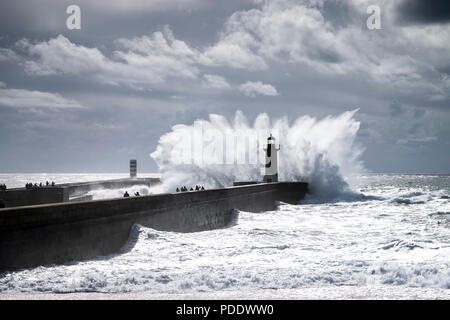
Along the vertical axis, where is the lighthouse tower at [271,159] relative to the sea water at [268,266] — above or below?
above

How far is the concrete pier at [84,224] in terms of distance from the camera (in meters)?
8.96

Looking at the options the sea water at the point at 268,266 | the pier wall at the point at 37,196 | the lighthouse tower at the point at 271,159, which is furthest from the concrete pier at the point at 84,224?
the lighthouse tower at the point at 271,159

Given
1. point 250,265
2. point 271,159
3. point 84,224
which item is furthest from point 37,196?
point 271,159

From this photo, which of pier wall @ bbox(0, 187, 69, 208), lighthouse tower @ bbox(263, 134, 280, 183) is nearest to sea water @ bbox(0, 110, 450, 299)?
pier wall @ bbox(0, 187, 69, 208)

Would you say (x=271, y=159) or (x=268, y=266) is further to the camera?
(x=271, y=159)

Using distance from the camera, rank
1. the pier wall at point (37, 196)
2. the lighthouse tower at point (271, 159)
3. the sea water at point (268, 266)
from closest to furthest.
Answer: the sea water at point (268, 266) → the pier wall at point (37, 196) → the lighthouse tower at point (271, 159)

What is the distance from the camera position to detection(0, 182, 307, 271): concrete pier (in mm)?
8961

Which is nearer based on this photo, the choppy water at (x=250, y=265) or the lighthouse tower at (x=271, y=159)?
the choppy water at (x=250, y=265)

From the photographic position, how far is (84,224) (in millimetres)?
10891

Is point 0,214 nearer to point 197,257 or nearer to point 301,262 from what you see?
point 197,257

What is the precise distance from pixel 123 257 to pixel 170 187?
31410mm

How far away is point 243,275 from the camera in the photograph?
29.4 ft

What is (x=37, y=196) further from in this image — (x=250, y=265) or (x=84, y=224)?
(x=250, y=265)

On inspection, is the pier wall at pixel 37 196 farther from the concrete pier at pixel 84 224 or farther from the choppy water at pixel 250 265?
the choppy water at pixel 250 265
